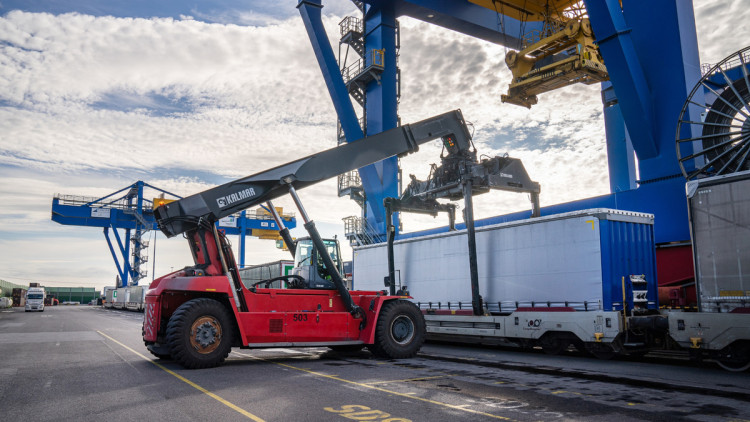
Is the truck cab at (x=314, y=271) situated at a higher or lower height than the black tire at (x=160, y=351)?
higher

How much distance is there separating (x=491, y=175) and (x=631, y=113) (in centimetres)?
575

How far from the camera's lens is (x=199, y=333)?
9555 mm

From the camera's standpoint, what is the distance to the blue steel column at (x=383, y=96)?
25.5 m

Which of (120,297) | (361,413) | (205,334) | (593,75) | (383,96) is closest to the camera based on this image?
(361,413)

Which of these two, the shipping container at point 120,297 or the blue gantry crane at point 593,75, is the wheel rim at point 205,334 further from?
the shipping container at point 120,297

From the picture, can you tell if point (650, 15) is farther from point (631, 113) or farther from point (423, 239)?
point (423, 239)

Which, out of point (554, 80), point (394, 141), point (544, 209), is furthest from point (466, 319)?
Result: point (554, 80)

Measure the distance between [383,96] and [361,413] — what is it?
21.8 meters

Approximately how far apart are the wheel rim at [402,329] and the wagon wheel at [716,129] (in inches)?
324

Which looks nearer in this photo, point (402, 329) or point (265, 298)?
point (265, 298)

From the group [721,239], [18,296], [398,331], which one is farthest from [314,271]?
[18,296]

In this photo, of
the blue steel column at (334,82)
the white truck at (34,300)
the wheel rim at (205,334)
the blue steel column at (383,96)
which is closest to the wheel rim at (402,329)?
the wheel rim at (205,334)

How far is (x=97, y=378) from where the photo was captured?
8.76 metres

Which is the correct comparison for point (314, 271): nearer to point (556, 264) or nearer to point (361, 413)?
point (556, 264)
